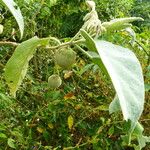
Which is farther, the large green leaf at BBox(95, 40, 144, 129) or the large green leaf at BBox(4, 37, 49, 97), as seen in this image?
the large green leaf at BBox(4, 37, 49, 97)

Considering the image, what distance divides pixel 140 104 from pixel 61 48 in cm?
20

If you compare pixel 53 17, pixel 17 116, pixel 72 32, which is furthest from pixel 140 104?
pixel 72 32

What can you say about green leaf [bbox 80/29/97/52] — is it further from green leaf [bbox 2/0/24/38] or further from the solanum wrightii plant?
green leaf [bbox 2/0/24/38]

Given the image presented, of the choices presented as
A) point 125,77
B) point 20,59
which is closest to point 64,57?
point 20,59

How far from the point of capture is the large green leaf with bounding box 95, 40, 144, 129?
43 cm

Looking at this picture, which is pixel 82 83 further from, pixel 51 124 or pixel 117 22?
pixel 117 22

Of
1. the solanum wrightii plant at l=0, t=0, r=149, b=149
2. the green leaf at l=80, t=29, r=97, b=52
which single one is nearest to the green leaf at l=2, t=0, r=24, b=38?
the solanum wrightii plant at l=0, t=0, r=149, b=149

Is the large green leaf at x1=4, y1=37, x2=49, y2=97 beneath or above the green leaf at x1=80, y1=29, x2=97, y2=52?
beneath

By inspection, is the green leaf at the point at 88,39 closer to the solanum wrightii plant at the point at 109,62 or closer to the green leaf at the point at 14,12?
the solanum wrightii plant at the point at 109,62

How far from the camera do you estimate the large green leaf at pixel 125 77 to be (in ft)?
1.41

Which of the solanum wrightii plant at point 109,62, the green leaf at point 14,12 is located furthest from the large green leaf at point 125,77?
the green leaf at point 14,12

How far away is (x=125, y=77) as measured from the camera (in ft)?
1.53

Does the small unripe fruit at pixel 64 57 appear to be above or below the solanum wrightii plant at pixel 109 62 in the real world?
below

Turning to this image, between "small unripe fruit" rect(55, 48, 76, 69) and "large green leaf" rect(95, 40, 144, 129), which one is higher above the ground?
"large green leaf" rect(95, 40, 144, 129)
